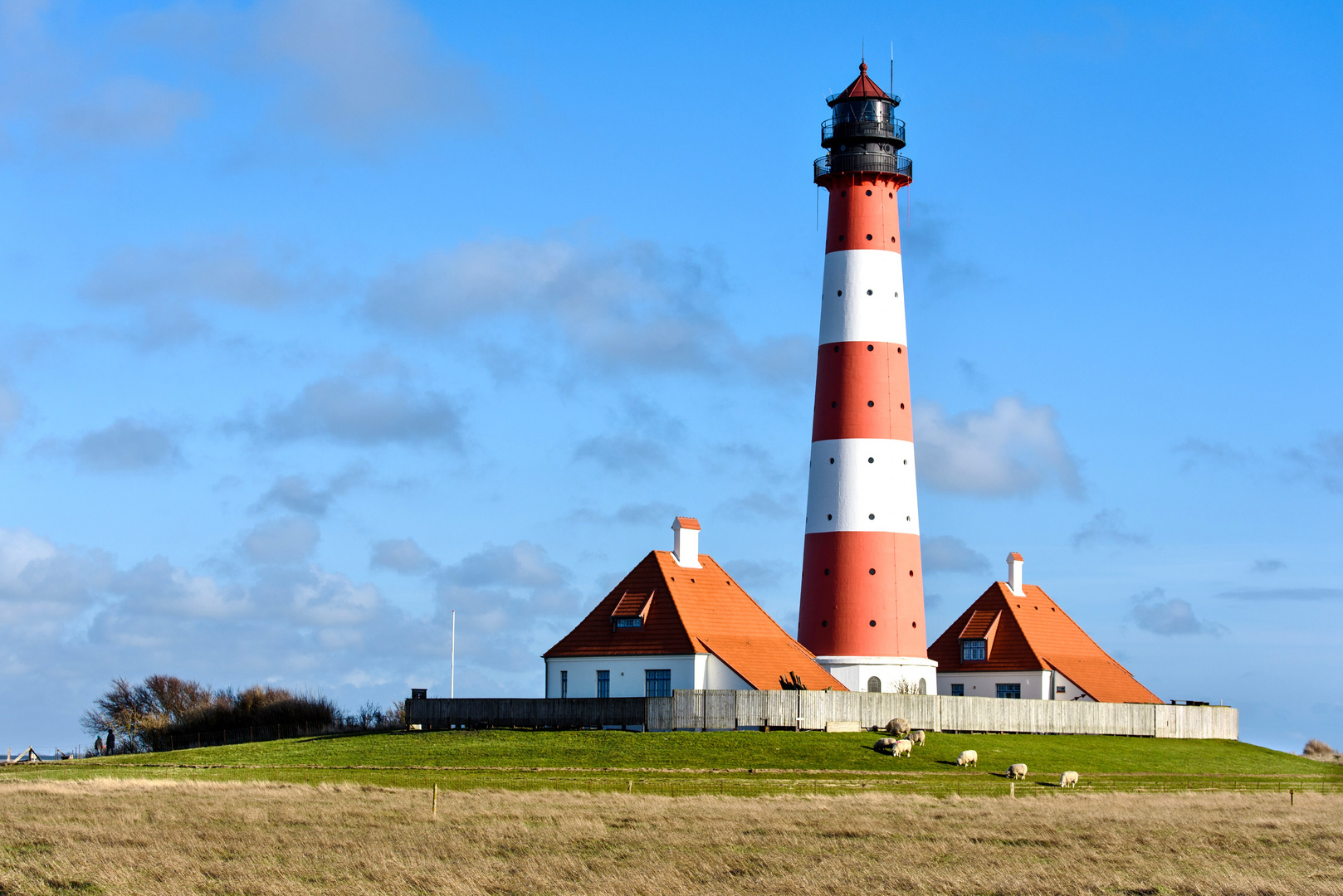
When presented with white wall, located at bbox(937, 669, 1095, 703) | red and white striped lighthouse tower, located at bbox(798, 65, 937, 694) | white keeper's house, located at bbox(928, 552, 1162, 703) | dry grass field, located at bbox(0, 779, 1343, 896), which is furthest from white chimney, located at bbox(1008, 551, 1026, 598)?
dry grass field, located at bbox(0, 779, 1343, 896)

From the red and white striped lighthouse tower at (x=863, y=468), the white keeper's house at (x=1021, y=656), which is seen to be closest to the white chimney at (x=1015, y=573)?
the white keeper's house at (x=1021, y=656)

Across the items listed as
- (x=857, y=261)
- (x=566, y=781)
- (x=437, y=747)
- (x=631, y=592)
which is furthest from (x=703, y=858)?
(x=857, y=261)

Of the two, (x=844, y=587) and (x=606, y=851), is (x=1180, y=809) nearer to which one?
(x=606, y=851)

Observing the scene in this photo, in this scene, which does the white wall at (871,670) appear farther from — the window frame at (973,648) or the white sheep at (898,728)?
the window frame at (973,648)

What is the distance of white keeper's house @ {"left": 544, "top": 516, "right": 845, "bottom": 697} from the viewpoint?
49.9 m

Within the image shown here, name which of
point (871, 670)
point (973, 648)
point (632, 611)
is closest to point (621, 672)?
point (632, 611)

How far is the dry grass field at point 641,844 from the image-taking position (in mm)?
21906

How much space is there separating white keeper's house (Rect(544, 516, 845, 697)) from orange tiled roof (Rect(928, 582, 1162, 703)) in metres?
11.4

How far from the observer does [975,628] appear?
2457 inches

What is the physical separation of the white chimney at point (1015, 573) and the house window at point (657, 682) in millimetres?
19513

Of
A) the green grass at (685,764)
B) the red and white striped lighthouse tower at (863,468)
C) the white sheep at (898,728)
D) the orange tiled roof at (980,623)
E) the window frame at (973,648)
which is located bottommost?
the green grass at (685,764)

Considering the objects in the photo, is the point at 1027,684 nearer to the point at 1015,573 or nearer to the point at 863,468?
the point at 1015,573

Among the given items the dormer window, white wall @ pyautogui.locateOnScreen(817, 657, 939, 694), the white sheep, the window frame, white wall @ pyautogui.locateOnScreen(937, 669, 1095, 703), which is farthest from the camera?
the window frame

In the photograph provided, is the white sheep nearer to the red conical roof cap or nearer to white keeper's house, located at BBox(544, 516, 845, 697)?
white keeper's house, located at BBox(544, 516, 845, 697)
